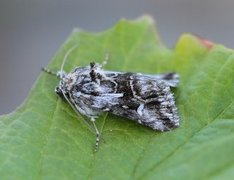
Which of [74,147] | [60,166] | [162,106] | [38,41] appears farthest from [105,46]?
[38,41]

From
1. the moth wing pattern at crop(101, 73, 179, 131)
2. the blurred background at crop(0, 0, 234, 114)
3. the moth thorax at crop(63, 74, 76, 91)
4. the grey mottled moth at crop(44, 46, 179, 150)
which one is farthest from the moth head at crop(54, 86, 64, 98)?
the blurred background at crop(0, 0, 234, 114)

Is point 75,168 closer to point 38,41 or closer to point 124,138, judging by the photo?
point 124,138

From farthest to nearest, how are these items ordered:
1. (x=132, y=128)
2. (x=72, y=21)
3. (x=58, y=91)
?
(x=72, y=21) < (x=58, y=91) < (x=132, y=128)

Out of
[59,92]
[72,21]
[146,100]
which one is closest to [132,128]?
[146,100]

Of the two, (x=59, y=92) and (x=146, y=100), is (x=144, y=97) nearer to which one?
(x=146, y=100)

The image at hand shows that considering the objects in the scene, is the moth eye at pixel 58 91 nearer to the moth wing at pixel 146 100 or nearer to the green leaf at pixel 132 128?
the green leaf at pixel 132 128

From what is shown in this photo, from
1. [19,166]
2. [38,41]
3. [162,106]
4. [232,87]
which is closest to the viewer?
[19,166]

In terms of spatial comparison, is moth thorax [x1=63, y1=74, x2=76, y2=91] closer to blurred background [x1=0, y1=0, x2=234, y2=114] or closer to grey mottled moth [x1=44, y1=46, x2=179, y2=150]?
grey mottled moth [x1=44, y1=46, x2=179, y2=150]
